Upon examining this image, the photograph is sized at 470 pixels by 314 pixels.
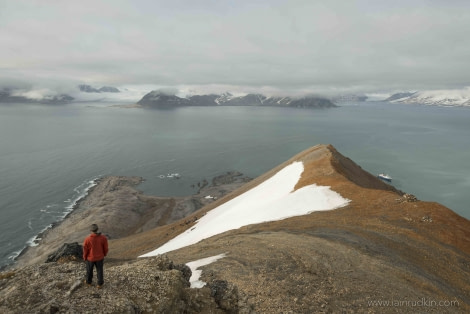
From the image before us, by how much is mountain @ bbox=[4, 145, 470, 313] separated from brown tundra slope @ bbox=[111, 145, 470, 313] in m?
0.09

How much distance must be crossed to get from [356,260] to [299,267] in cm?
520

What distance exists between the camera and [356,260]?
21188 mm

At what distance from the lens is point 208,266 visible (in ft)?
65.9

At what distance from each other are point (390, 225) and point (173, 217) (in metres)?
58.5

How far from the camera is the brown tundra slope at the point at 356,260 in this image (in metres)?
16.3

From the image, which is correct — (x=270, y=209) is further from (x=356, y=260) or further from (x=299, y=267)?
(x=299, y=267)

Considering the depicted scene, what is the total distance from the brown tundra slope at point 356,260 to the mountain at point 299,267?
9cm

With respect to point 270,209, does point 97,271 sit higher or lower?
higher

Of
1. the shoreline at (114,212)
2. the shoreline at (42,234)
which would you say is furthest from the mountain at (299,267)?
the shoreline at (42,234)

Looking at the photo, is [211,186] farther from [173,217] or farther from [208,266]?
[208,266]

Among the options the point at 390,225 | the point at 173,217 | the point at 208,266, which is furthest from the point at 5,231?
the point at 390,225

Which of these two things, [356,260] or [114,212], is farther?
[114,212]

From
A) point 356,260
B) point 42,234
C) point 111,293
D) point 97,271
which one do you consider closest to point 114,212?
point 42,234

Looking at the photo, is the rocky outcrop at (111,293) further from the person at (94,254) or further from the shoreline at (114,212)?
the shoreline at (114,212)
